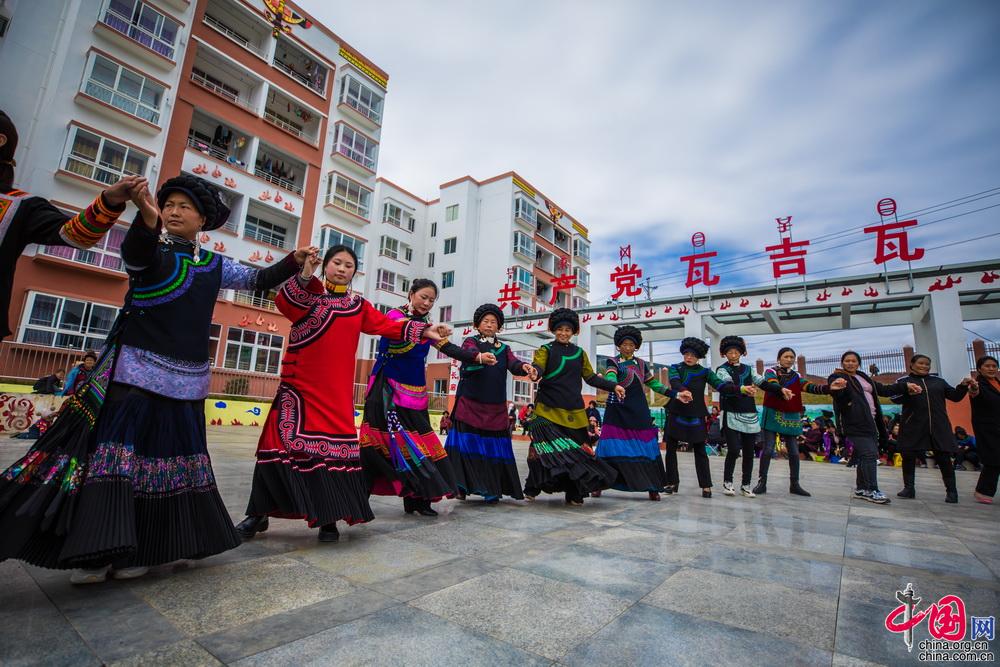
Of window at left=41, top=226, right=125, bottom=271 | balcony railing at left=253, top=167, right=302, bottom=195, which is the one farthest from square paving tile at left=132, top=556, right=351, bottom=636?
balcony railing at left=253, top=167, right=302, bottom=195

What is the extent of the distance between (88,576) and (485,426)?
10.4ft

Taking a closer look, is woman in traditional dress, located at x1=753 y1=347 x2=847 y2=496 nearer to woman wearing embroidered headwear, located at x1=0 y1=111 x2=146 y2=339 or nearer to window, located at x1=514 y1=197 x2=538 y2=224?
woman wearing embroidered headwear, located at x1=0 y1=111 x2=146 y2=339

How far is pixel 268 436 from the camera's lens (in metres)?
3.02

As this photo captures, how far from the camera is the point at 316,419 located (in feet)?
10.1

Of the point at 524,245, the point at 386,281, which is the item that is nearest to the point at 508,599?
the point at 386,281

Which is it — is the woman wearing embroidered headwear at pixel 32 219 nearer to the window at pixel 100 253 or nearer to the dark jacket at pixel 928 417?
the dark jacket at pixel 928 417

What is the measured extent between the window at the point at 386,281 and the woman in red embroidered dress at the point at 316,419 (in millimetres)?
27408

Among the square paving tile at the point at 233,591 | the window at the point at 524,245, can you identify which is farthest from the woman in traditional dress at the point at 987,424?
the window at the point at 524,245

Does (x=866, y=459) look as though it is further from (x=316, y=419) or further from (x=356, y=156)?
(x=356, y=156)

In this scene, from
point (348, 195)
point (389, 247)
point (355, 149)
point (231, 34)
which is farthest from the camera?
point (389, 247)

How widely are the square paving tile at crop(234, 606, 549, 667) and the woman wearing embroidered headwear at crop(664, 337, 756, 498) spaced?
4510 mm

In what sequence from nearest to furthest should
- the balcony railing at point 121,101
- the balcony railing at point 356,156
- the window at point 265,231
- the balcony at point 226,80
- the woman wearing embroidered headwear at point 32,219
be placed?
the woman wearing embroidered headwear at point 32,219 < the balcony railing at point 121,101 < the balcony at point 226,80 < the window at point 265,231 < the balcony railing at point 356,156

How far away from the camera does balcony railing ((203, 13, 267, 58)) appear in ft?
62.8

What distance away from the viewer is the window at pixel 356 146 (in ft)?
74.5
